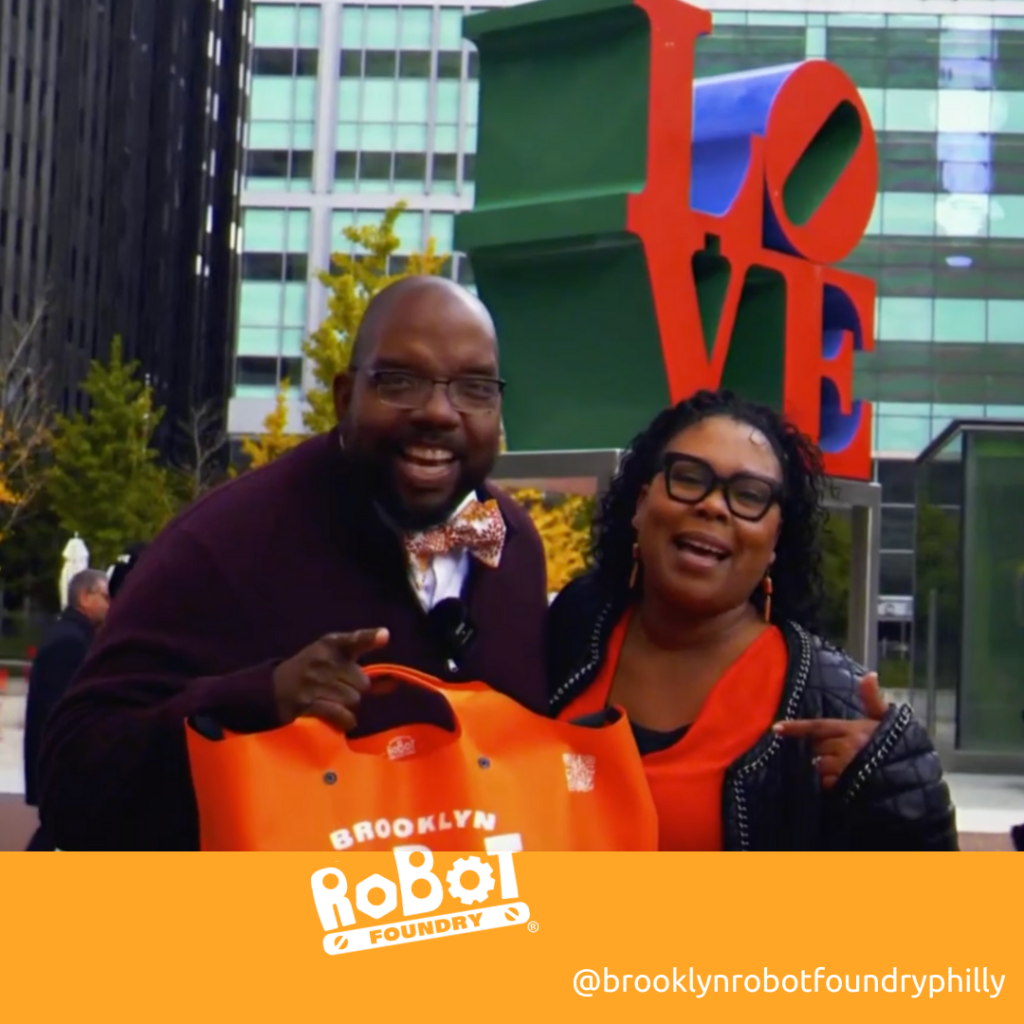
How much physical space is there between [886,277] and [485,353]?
5251 cm

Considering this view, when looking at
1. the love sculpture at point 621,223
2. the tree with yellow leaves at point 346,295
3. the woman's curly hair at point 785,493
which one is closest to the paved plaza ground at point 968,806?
the love sculpture at point 621,223

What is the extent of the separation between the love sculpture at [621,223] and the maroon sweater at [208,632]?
888 cm

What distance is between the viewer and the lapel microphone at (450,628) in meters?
2.66

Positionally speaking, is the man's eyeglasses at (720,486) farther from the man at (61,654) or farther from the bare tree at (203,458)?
the bare tree at (203,458)

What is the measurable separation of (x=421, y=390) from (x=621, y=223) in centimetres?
891

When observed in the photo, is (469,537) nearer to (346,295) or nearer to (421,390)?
(421,390)

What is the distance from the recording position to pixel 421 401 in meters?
2.62

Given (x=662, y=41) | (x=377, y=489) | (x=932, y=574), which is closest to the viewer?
(x=377, y=489)

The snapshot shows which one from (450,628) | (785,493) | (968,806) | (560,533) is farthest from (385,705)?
(560,533)

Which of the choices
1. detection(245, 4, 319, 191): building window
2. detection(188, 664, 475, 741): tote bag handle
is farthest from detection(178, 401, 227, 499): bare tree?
detection(188, 664, 475, 741): tote bag handle
